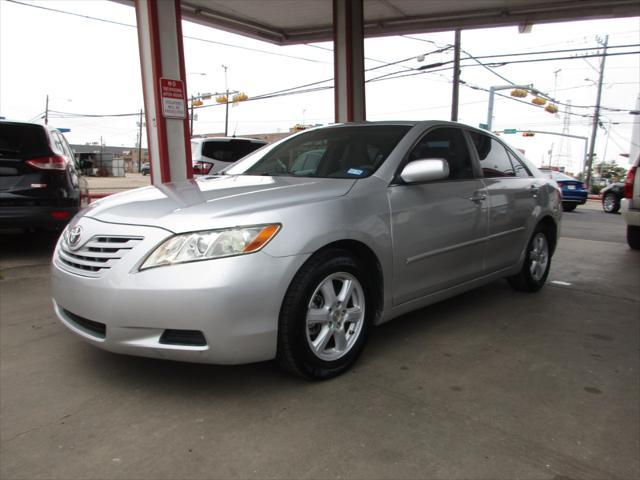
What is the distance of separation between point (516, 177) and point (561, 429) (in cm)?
259

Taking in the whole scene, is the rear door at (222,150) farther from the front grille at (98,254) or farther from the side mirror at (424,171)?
the front grille at (98,254)

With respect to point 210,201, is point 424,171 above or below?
above

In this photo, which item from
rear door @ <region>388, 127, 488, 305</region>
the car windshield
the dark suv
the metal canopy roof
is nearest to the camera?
rear door @ <region>388, 127, 488, 305</region>

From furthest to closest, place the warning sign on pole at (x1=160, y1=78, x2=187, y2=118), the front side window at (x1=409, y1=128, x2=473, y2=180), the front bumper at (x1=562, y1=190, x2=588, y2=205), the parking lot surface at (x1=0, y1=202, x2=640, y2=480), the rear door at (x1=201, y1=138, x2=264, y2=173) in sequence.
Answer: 1. the front bumper at (x1=562, y1=190, x2=588, y2=205)
2. the rear door at (x1=201, y1=138, x2=264, y2=173)
3. the warning sign on pole at (x1=160, y1=78, x2=187, y2=118)
4. the front side window at (x1=409, y1=128, x2=473, y2=180)
5. the parking lot surface at (x1=0, y1=202, x2=640, y2=480)

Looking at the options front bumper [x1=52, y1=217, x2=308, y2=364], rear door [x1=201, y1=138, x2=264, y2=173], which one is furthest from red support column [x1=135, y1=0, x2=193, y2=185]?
front bumper [x1=52, y1=217, x2=308, y2=364]

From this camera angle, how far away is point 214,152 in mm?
10977

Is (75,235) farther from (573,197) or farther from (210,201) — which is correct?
(573,197)

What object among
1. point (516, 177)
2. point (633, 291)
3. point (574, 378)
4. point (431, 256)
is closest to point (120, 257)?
point (431, 256)

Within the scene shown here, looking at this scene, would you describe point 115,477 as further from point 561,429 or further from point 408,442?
point 561,429

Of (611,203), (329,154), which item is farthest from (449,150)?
(611,203)

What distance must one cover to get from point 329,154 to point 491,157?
4.95 feet

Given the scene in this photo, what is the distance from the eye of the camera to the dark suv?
5168 mm

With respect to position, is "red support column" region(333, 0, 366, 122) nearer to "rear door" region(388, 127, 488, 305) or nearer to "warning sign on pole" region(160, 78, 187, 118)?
"warning sign on pole" region(160, 78, 187, 118)

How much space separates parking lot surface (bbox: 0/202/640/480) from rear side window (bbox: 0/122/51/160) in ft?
7.11
